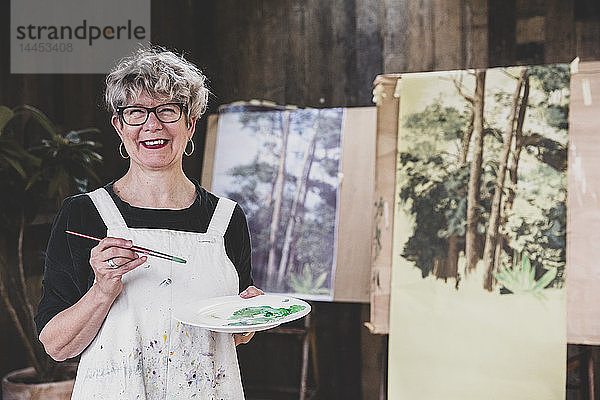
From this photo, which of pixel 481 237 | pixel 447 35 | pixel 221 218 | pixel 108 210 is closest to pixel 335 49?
pixel 447 35

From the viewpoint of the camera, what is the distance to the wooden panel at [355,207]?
3.71m

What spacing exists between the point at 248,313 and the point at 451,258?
1.77 metres

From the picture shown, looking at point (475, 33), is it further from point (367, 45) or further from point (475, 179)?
point (475, 179)

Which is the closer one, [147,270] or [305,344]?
[147,270]

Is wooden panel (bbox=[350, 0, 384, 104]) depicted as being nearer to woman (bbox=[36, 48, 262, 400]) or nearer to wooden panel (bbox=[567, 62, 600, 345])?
wooden panel (bbox=[567, 62, 600, 345])

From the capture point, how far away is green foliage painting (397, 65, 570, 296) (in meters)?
3.05

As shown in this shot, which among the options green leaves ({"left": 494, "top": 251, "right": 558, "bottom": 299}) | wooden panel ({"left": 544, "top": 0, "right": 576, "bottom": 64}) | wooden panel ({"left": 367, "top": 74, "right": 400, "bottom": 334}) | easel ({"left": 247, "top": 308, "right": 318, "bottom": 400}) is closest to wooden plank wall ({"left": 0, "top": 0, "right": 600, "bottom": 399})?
wooden panel ({"left": 544, "top": 0, "right": 576, "bottom": 64})

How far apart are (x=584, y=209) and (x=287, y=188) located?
1473mm

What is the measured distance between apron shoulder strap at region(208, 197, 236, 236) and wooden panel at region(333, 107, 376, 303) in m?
2.07

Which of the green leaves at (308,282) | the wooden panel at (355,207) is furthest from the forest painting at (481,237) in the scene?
the green leaves at (308,282)

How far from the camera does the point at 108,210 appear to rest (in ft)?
5.10

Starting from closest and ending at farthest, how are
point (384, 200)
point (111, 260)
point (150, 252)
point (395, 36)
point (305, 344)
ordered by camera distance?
point (111, 260) < point (150, 252) < point (384, 200) < point (305, 344) < point (395, 36)

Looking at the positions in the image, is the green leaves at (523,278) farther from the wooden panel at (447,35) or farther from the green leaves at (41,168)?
the green leaves at (41,168)

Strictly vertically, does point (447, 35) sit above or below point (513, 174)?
above
